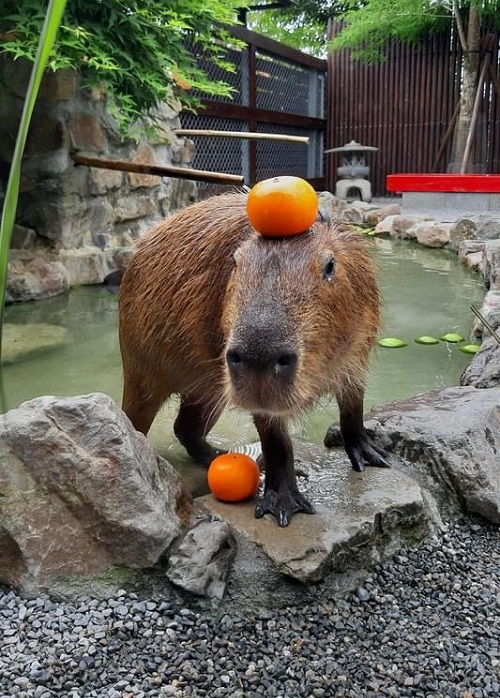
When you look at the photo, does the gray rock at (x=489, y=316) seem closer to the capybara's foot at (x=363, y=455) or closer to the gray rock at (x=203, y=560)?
the capybara's foot at (x=363, y=455)

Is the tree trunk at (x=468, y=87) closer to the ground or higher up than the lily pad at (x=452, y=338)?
higher up

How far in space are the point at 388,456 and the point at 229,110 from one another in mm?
8910

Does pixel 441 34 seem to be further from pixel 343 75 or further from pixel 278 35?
pixel 278 35

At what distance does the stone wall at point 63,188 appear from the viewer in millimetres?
5746

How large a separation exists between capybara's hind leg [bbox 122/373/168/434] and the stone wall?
328 centimetres

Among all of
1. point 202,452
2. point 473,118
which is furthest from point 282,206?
point 473,118

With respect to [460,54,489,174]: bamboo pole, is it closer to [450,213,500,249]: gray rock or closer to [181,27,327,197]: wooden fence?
[181,27,327,197]: wooden fence

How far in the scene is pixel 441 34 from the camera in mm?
13133

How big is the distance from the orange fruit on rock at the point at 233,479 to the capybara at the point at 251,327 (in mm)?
59

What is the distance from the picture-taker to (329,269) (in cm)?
175

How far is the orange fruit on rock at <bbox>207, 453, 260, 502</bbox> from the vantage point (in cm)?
204

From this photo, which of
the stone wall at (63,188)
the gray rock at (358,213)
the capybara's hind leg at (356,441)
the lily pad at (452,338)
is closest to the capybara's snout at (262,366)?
the capybara's hind leg at (356,441)

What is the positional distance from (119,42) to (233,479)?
427cm

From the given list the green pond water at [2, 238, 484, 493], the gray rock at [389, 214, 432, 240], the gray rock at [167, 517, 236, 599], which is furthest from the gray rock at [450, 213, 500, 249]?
the gray rock at [167, 517, 236, 599]
